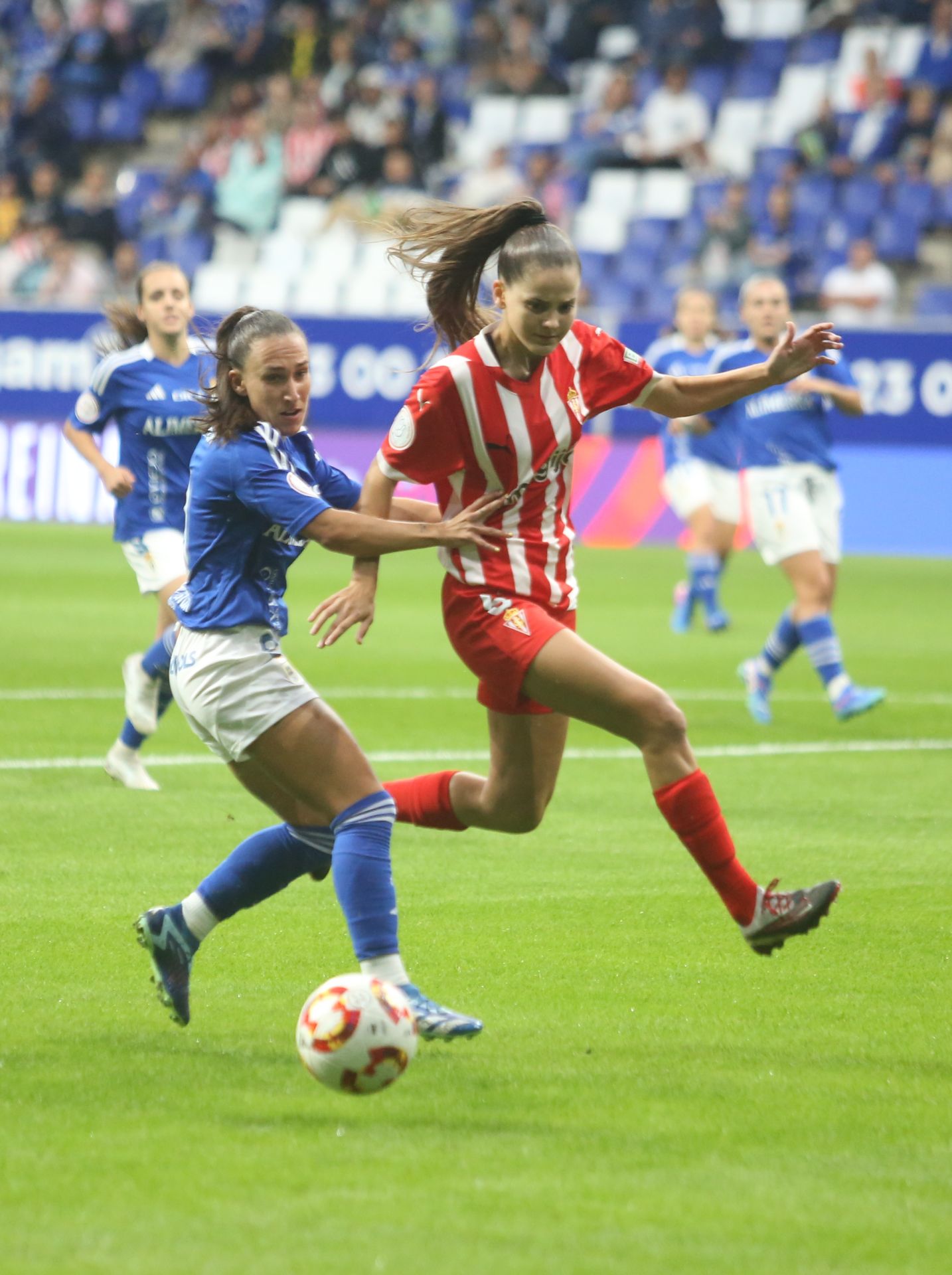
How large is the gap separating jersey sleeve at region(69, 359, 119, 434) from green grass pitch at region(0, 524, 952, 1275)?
5.18 feet

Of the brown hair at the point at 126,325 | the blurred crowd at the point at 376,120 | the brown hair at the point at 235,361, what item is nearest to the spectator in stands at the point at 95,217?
the blurred crowd at the point at 376,120

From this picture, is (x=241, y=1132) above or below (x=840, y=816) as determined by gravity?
above

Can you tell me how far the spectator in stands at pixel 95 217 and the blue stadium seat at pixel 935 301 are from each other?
10.8 meters

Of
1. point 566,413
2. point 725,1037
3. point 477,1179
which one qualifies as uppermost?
point 566,413

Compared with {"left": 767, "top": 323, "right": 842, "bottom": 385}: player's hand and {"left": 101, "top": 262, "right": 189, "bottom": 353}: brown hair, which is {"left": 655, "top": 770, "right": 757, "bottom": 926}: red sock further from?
{"left": 101, "top": 262, "right": 189, "bottom": 353}: brown hair

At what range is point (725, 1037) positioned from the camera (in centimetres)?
491

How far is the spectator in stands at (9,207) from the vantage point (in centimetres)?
2608

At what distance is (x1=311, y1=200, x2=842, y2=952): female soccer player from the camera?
5117mm

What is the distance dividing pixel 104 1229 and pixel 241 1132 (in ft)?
2.03

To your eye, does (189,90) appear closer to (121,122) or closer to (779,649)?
(121,122)

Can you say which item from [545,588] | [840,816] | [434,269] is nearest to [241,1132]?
[545,588]

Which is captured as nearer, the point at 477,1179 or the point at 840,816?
the point at 477,1179

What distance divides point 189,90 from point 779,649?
19.9 metres

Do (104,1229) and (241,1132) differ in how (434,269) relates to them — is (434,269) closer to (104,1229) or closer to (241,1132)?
(241,1132)
